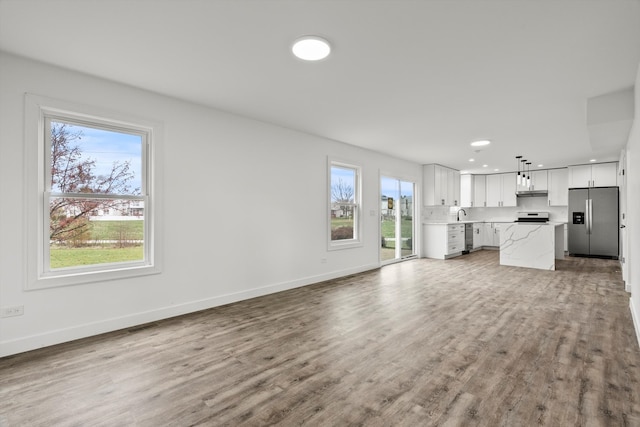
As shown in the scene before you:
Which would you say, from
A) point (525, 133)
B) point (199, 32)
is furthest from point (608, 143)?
point (199, 32)

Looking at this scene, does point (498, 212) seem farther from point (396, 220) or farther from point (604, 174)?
point (396, 220)

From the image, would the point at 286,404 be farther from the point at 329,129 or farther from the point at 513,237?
the point at 513,237

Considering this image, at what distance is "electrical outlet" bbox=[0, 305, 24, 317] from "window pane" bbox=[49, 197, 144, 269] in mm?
400

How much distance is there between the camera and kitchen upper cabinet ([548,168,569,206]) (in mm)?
8953

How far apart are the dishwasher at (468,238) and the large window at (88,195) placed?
834cm

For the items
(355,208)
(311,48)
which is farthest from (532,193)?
(311,48)

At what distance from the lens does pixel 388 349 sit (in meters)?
2.80

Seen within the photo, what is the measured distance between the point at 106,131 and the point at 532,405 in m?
4.26

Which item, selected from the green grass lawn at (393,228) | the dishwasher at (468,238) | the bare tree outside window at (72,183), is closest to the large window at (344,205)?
the green grass lawn at (393,228)

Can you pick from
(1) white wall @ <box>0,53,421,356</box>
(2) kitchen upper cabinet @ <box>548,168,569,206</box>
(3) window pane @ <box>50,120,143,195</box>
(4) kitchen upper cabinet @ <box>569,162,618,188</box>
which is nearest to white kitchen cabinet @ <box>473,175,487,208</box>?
(2) kitchen upper cabinet @ <box>548,168,569,206</box>

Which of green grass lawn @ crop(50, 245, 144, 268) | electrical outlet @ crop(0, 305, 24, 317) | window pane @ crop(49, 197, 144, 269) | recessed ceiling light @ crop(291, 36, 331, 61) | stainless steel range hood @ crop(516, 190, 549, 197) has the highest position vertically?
recessed ceiling light @ crop(291, 36, 331, 61)

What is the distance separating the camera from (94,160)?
10.6 ft

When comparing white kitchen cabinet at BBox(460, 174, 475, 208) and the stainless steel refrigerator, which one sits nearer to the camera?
the stainless steel refrigerator

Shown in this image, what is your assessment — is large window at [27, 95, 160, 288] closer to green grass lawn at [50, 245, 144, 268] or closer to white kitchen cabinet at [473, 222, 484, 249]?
green grass lawn at [50, 245, 144, 268]
